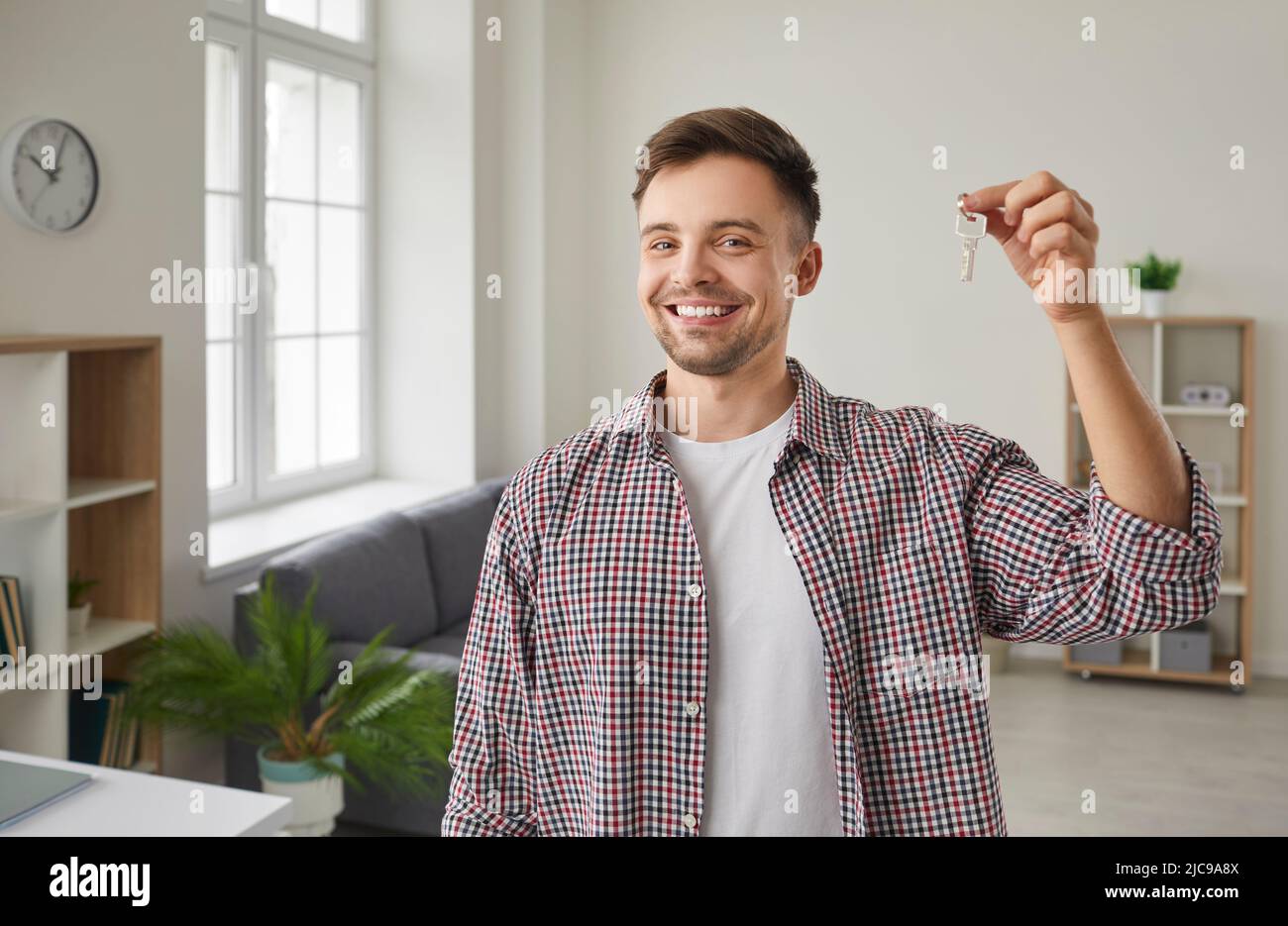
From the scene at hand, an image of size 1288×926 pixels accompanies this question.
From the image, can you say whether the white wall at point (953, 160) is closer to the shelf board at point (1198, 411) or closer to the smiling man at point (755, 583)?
the shelf board at point (1198, 411)

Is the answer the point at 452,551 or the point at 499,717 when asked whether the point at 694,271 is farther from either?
the point at 452,551

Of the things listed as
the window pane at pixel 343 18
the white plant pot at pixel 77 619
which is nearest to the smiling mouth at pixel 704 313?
the white plant pot at pixel 77 619

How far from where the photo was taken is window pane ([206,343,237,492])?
13.1ft

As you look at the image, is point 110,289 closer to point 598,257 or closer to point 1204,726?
point 598,257

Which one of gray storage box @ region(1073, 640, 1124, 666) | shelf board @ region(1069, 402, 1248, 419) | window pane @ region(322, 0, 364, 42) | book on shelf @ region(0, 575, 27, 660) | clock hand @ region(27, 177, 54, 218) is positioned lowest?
gray storage box @ region(1073, 640, 1124, 666)

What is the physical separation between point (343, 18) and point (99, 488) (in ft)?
8.65

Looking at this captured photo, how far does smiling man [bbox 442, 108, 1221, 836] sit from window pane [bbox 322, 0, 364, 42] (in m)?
3.95

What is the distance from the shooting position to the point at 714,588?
1.06 m

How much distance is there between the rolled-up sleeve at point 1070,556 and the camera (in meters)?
0.91

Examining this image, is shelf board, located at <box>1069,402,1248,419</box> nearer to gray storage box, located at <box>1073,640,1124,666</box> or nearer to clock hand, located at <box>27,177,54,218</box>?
gray storage box, located at <box>1073,640,1124,666</box>

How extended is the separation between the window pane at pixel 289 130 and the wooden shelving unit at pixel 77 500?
1518 mm

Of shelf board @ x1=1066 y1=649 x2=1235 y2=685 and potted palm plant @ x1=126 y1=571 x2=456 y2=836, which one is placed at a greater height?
potted palm plant @ x1=126 y1=571 x2=456 y2=836

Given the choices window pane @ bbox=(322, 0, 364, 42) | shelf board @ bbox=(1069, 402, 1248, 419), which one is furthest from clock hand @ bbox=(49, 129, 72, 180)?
shelf board @ bbox=(1069, 402, 1248, 419)

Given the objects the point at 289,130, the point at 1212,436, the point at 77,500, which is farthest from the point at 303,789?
the point at 1212,436
